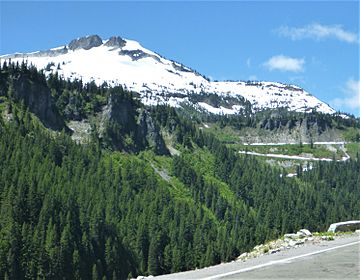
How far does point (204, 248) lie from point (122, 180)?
50000 mm

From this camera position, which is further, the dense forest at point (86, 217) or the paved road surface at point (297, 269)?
the dense forest at point (86, 217)

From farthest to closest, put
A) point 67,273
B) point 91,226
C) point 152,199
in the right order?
1. point 152,199
2. point 91,226
3. point 67,273

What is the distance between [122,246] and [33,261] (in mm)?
33575

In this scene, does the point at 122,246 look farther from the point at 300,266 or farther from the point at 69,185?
the point at 300,266

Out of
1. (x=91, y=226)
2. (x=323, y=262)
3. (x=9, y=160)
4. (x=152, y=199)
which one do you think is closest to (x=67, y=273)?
(x=91, y=226)

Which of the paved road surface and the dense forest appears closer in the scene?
the paved road surface

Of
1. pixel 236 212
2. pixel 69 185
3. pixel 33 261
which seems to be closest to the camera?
pixel 33 261

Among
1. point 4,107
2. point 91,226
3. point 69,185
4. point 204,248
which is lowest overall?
point 204,248

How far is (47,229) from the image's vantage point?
122m

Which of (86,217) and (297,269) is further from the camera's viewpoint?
(86,217)

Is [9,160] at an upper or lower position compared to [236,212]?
upper

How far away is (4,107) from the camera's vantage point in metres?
185

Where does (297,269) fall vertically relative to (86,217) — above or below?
above

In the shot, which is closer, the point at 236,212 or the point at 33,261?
the point at 33,261
